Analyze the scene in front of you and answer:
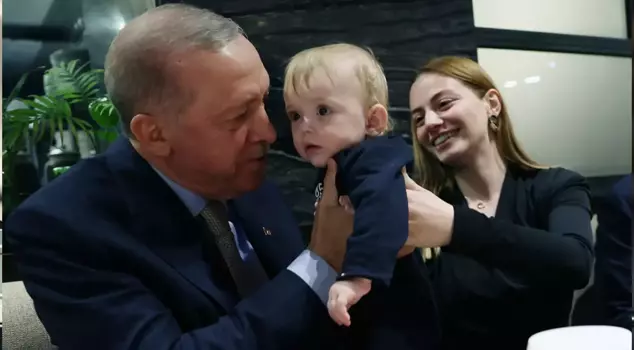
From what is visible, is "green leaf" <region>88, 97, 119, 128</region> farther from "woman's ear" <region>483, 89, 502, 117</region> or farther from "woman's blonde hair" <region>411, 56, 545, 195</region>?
"woman's ear" <region>483, 89, 502, 117</region>

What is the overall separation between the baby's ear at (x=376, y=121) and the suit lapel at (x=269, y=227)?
22cm

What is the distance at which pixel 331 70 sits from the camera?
1.03 m

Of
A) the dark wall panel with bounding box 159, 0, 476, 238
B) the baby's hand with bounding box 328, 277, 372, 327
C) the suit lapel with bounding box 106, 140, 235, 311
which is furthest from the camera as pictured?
the dark wall panel with bounding box 159, 0, 476, 238

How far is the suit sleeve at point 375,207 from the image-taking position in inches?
36.0

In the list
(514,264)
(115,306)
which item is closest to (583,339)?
(514,264)

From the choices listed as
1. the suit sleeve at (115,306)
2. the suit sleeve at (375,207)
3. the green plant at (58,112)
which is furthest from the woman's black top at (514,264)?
the green plant at (58,112)

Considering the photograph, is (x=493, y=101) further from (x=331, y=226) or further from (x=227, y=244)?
(x=227, y=244)

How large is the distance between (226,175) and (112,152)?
0.18 meters

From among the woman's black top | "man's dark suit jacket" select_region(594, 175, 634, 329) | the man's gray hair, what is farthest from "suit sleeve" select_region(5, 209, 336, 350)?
"man's dark suit jacket" select_region(594, 175, 634, 329)

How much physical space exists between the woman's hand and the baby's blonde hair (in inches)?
4.8

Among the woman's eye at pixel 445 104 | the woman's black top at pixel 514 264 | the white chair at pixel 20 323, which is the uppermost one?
the woman's eye at pixel 445 104

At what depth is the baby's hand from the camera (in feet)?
2.87

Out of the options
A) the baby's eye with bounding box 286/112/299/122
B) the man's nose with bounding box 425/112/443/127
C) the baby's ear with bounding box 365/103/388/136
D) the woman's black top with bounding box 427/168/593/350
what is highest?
the baby's eye with bounding box 286/112/299/122

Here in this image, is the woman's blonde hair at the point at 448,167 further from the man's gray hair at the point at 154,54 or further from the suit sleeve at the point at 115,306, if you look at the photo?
the man's gray hair at the point at 154,54
